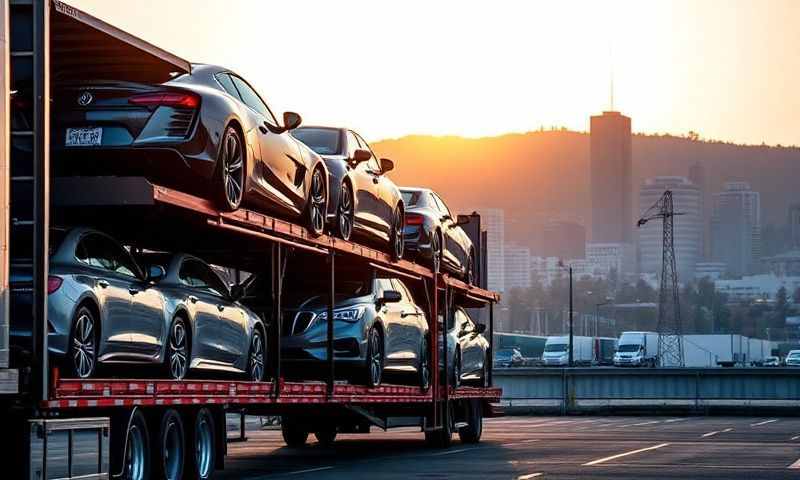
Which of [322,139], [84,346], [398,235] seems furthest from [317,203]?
[84,346]

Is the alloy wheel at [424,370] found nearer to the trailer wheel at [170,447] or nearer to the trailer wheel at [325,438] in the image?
the trailer wheel at [325,438]

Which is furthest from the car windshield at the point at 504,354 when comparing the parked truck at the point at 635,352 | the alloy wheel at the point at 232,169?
the alloy wheel at the point at 232,169

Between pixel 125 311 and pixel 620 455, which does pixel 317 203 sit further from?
pixel 620 455

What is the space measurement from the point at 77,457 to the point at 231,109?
357cm

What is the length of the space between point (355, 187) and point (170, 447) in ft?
17.2

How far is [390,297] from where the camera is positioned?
1991 centimetres

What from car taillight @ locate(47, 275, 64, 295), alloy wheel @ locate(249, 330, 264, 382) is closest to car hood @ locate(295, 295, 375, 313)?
alloy wheel @ locate(249, 330, 264, 382)

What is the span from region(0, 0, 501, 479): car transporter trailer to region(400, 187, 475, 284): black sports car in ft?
11.3

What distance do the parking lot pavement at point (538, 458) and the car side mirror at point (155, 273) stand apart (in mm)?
3926

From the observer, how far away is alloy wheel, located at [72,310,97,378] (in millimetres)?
11547

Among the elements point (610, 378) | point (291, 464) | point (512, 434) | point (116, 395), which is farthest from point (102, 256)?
point (610, 378)

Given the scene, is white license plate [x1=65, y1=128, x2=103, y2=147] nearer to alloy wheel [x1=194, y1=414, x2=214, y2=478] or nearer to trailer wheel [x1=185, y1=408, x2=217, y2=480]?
trailer wheel [x1=185, y1=408, x2=217, y2=480]

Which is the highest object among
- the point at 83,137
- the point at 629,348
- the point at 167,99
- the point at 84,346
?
the point at 167,99

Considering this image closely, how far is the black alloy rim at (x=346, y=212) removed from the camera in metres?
17.9
